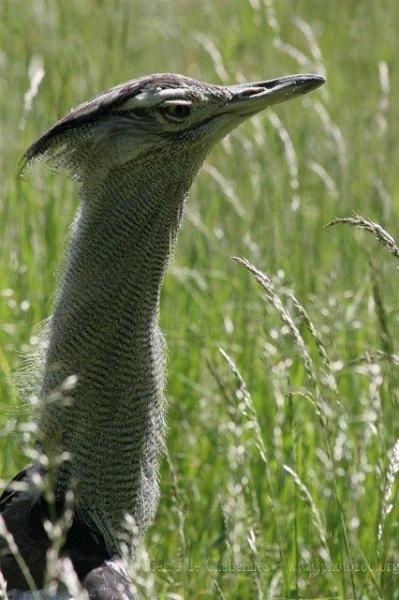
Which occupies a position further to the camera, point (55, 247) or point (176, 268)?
point (176, 268)

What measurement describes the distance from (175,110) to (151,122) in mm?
72

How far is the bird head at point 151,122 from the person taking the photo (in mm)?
3033

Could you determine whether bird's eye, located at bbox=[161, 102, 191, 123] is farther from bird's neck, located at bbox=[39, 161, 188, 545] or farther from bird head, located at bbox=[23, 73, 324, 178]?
bird's neck, located at bbox=[39, 161, 188, 545]

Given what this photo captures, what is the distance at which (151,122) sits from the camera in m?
→ 3.07

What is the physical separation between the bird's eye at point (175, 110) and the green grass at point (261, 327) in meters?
0.58

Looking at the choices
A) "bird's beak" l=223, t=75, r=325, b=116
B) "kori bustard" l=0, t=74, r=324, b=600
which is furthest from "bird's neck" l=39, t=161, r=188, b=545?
"bird's beak" l=223, t=75, r=325, b=116

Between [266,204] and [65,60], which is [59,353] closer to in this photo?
[266,204]

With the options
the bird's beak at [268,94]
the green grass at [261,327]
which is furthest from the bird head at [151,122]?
the green grass at [261,327]

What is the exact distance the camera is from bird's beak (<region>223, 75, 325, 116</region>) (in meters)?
3.15

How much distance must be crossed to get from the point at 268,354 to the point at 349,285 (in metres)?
1.30

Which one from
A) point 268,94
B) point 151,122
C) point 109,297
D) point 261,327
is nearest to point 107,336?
point 109,297

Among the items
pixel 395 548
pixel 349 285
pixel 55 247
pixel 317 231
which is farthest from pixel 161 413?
pixel 317 231

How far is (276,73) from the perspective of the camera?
21.8ft

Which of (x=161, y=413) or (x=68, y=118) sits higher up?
(x=68, y=118)
